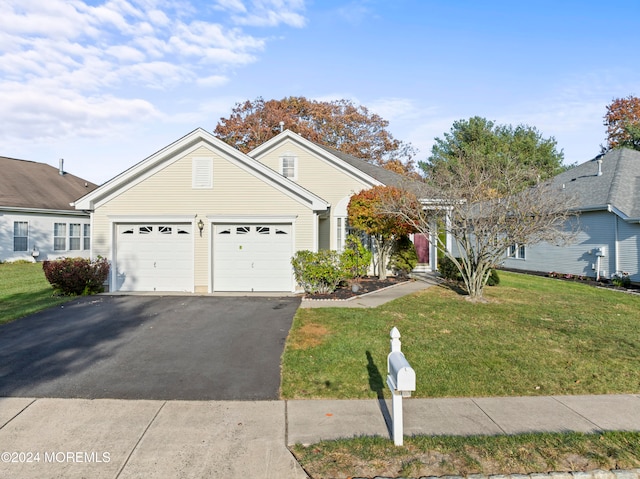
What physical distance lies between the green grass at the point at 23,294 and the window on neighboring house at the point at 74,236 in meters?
5.14

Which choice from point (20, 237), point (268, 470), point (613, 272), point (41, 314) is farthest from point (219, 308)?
point (20, 237)

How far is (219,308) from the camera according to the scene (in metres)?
10.6

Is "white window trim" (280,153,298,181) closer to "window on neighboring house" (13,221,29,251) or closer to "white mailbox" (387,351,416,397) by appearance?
"white mailbox" (387,351,416,397)

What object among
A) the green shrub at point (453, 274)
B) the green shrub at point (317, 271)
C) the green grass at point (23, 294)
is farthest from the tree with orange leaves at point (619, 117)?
the green grass at point (23, 294)

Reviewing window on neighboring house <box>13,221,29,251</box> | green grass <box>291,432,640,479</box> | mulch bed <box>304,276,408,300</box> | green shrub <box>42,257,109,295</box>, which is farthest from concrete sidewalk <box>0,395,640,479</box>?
window on neighboring house <box>13,221,29,251</box>

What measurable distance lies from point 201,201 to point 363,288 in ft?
20.0

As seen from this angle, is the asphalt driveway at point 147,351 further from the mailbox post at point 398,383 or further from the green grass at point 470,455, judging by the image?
the mailbox post at point 398,383

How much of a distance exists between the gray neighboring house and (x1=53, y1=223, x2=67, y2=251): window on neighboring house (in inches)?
946

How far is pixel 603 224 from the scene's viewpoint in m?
16.6

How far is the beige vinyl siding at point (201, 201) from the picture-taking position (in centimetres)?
1294

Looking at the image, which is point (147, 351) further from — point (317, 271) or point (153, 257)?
point (153, 257)

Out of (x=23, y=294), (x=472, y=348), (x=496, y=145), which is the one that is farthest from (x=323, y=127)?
(x=472, y=348)

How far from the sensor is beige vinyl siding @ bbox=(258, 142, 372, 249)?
16.8m

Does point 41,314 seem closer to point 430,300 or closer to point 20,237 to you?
point 430,300
